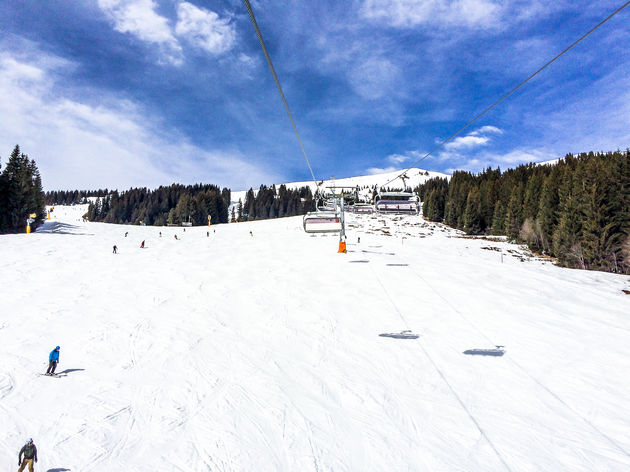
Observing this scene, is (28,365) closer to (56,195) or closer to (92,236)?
(92,236)

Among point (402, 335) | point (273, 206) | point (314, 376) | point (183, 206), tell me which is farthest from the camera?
point (273, 206)

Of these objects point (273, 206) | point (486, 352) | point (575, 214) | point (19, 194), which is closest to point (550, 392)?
point (486, 352)

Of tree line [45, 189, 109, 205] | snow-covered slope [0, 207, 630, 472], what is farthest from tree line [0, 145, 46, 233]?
tree line [45, 189, 109, 205]

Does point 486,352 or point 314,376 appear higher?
point 486,352

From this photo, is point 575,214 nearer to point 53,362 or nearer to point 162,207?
point 53,362

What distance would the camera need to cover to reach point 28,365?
1022 cm

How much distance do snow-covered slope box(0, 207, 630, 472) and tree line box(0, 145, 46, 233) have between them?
33525mm

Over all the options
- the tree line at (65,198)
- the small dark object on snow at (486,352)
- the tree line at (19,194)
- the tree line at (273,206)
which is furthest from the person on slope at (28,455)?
the tree line at (65,198)

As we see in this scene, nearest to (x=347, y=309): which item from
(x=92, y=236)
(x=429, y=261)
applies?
(x=429, y=261)

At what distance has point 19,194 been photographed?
43875 millimetres

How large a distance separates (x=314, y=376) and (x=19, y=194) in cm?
5853

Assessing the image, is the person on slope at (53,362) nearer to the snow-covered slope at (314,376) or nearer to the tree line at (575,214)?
the snow-covered slope at (314,376)

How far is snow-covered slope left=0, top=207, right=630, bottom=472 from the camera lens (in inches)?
268

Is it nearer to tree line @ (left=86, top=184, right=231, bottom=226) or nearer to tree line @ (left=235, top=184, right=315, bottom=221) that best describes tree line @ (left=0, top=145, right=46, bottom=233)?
tree line @ (left=86, top=184, right=231, bottom=226)
